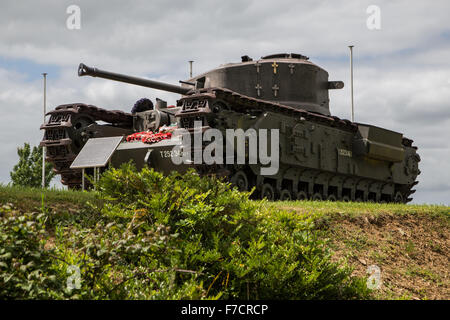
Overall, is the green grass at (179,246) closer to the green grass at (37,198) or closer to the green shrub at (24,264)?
the green shrub at (24,264)

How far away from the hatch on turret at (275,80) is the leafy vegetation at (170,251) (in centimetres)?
1221

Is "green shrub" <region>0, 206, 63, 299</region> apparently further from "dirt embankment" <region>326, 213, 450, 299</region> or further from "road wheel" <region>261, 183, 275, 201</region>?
"road wheel" <region>261, 183, 275, 201</region>

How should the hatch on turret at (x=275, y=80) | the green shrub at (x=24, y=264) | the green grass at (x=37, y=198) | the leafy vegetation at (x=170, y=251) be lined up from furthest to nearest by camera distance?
1. the hatch on turret at (x=275, y=80)
2. the green grass at (x=37, y=198)
3. the leafy vegetation at (x=170, y=251)
4. the green shrub at (x=24, y=264)

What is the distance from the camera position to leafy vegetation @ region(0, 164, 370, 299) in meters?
5.04

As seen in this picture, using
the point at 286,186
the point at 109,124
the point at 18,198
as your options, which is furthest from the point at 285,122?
the point at 18,198

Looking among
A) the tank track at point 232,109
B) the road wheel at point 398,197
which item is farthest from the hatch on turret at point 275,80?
the road wheel at point 398,197

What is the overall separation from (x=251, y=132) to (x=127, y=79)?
136 inches

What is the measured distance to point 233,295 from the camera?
19.9 ft

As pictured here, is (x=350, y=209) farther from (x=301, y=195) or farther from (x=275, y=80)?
(x=275, y=80)

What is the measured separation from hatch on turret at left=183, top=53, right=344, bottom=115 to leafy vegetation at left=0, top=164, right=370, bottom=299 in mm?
12206

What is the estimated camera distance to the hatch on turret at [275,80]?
63.4 feet

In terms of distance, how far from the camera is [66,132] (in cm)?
1698

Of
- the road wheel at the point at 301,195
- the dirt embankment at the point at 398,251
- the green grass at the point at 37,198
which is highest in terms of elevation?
the green grass at the point at 37,198

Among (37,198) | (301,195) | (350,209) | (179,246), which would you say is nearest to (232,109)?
(301,195)
